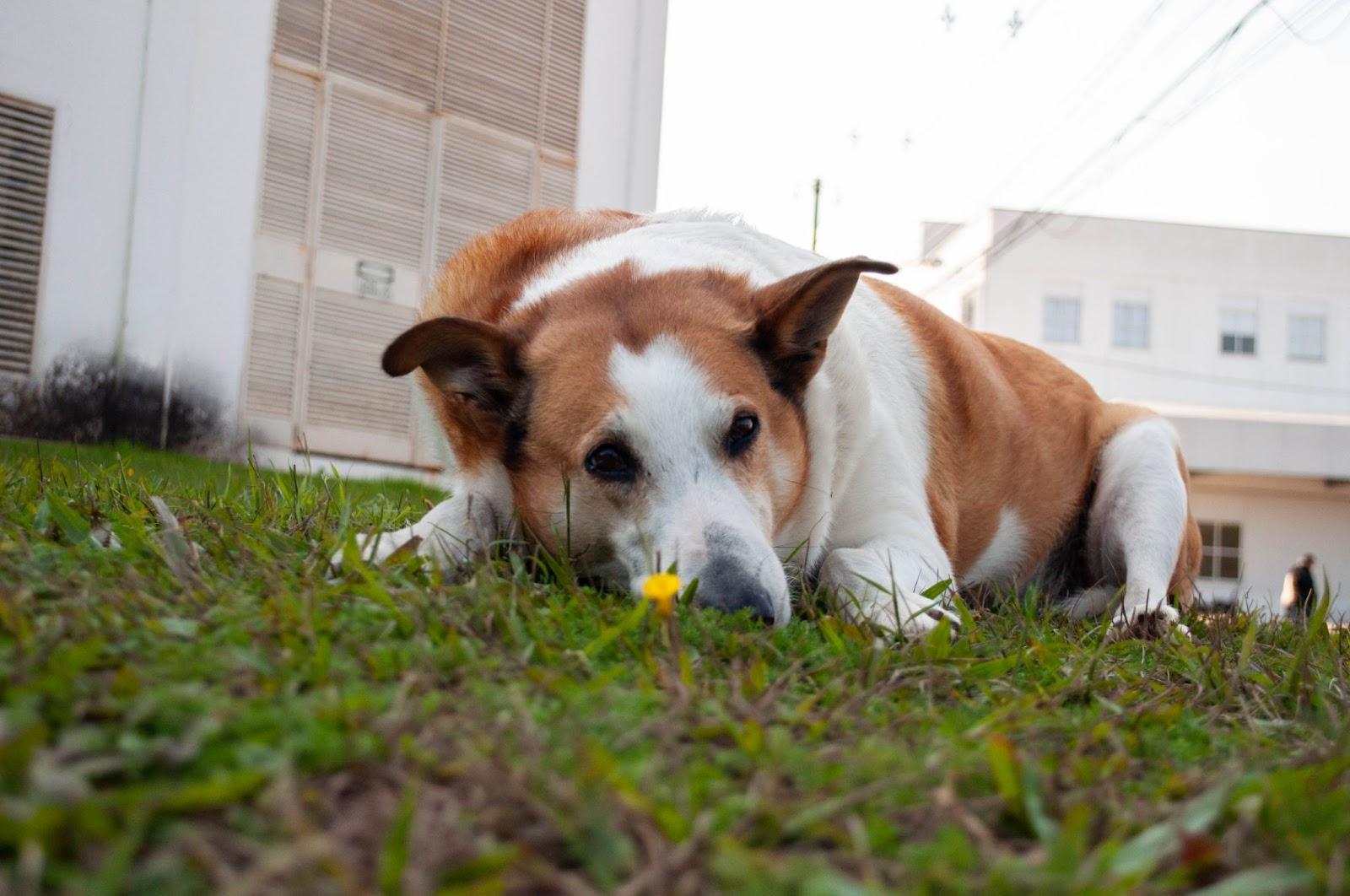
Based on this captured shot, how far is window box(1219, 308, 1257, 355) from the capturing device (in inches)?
1297

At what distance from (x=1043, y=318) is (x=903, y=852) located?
3343 centimetres

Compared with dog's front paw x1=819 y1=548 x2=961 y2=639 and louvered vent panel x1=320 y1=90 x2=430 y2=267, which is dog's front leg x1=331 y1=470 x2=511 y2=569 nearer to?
dog's front paw x1=819 y1=548 x2=961 y2=639

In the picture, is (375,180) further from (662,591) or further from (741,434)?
(662,591)

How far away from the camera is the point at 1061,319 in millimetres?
32812

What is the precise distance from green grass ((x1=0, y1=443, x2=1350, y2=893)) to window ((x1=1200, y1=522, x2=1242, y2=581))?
27.9 metres

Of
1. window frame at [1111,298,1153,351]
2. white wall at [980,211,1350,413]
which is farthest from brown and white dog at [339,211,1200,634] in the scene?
window frame at [1111,298,1153,351]

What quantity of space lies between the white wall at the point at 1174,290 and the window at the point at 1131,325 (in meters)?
0.20

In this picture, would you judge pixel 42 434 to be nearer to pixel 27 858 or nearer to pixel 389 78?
pixel 389 78

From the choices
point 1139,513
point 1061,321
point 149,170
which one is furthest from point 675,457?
point 1061,321

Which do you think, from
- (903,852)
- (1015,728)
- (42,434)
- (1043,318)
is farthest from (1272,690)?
(1043,318)

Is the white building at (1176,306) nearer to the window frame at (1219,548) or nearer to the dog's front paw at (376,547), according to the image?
the window frame at (1219,548)

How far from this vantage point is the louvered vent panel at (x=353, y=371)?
10.9m

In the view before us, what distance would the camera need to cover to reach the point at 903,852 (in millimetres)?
1123

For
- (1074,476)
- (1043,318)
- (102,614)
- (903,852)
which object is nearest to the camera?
(903,852)
